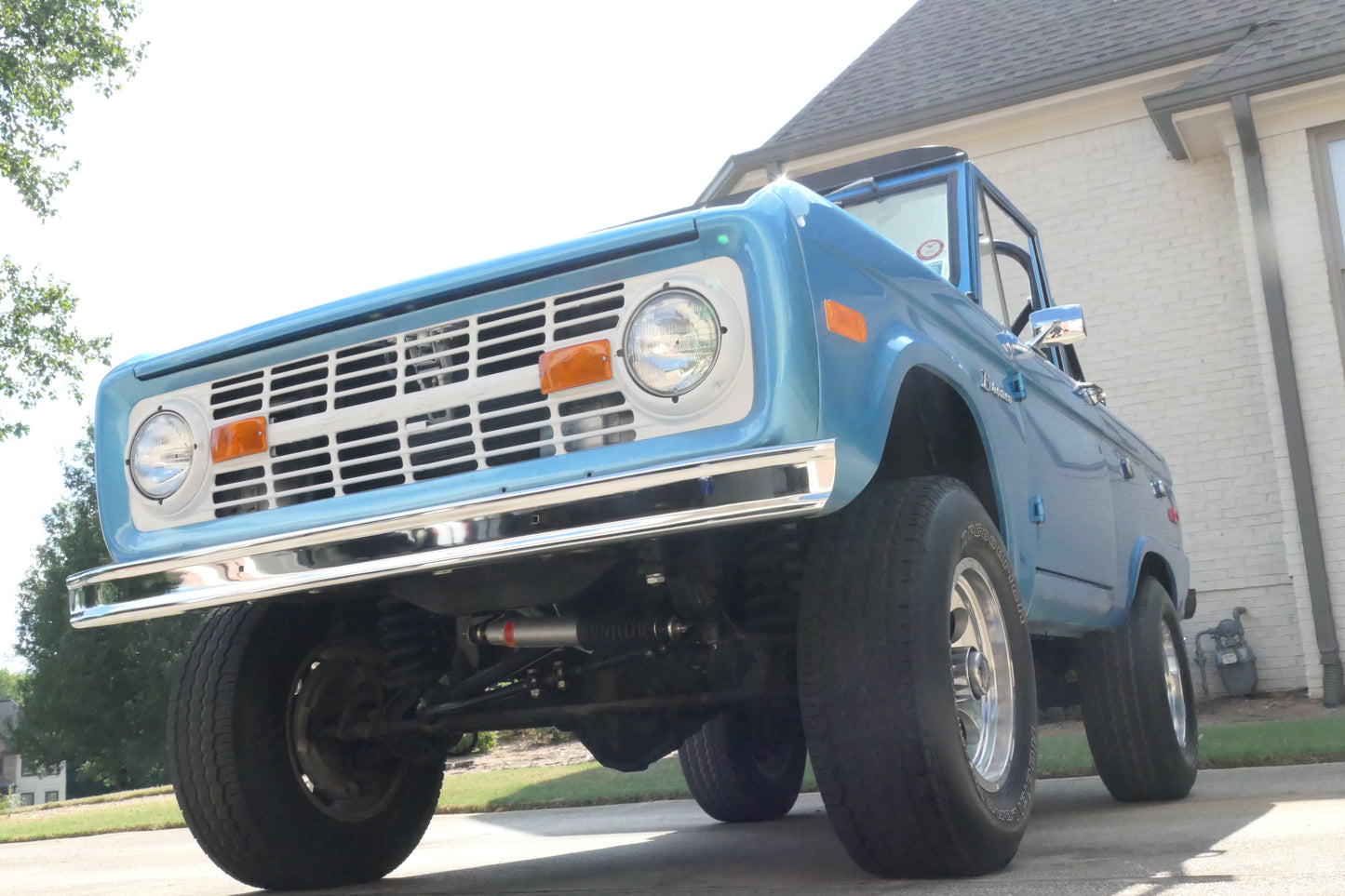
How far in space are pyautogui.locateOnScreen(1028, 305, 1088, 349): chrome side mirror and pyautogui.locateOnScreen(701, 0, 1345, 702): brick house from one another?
7776 millimetres

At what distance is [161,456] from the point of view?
3260 millimetres

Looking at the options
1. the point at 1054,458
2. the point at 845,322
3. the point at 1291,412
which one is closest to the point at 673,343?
the point at 845,322

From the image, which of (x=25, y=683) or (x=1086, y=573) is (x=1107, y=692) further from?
(x=25, y=683)

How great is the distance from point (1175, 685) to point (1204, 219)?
792 centimetres

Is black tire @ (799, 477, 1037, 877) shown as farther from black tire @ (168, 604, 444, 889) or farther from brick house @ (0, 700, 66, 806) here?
brick house @ (0, 700, 66, 806)

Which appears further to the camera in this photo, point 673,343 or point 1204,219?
point 1204,219

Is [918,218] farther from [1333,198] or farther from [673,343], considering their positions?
[1333,198]

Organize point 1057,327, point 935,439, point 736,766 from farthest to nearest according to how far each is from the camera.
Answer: point 736,766
point 1057,327
point 935,439

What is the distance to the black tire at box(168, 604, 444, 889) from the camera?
3.36 m

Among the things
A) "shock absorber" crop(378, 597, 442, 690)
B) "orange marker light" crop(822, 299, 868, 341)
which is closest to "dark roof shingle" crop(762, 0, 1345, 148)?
"orange marker light" crop(822, 299, 868, 341)

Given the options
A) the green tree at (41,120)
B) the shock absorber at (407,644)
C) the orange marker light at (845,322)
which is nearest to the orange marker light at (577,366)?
the orange marker light at (845,322)

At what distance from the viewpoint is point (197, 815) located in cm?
338

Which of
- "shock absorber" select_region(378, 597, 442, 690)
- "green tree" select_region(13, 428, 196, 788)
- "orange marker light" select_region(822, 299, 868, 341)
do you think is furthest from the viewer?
"green tree" select_region(13, 428, 196, 788)

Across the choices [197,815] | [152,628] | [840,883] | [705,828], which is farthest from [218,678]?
[152,628]
